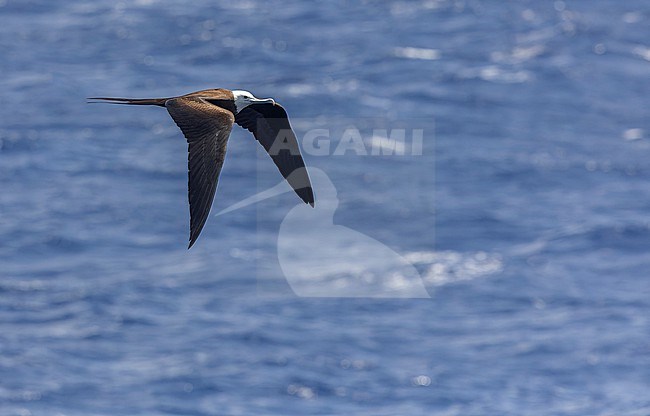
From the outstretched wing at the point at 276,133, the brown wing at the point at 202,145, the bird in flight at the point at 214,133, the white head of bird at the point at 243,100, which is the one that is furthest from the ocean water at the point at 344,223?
the brown wing at the point at 202,145

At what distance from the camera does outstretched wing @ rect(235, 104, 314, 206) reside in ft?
57.5

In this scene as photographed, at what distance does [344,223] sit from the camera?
6234 centimetres

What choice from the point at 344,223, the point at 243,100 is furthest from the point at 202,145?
the point at 344,223

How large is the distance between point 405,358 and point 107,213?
57.1 feet

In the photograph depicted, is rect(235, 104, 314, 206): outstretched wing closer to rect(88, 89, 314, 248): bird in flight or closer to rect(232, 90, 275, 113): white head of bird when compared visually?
rect(88, 89, 314, 248): bird in flight

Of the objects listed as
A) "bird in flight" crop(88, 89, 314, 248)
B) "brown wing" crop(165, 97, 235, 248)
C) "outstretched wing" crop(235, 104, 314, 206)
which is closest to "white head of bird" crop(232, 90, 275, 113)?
"bird in flight" crop(88, 89, 314, 248)

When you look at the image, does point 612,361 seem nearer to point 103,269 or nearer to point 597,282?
point 597,282

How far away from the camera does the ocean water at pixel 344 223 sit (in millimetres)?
56969

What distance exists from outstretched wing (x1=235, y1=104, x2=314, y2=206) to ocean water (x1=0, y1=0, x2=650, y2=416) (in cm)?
3692

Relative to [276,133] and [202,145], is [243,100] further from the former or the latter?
[202,145]

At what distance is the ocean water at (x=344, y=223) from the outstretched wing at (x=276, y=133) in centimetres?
3692

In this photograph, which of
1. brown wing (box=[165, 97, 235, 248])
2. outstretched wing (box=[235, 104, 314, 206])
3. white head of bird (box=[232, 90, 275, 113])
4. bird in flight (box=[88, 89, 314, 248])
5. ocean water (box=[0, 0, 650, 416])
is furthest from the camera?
ocean water (box=[0, 0, 650, 416])

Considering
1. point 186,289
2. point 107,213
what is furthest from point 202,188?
point 107,213

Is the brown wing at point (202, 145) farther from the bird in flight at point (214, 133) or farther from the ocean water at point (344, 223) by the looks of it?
the ocean water at point (344, 223)
